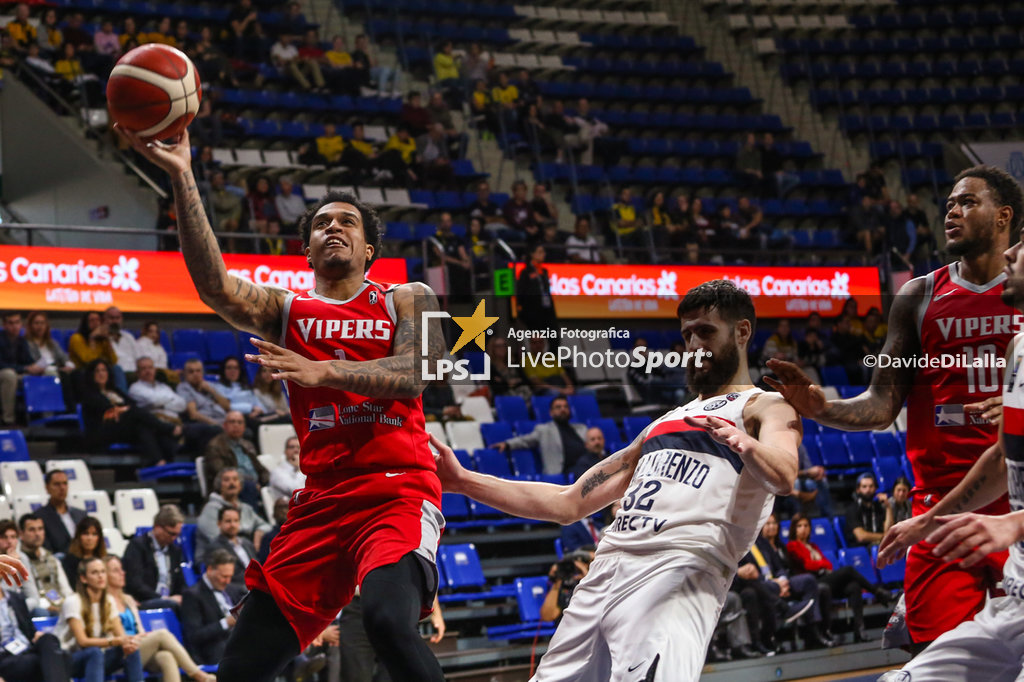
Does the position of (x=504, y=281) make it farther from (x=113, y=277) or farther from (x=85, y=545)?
(x=85, y=545)

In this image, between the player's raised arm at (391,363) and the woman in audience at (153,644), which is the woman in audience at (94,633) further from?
the player's raised arm at (391,363)

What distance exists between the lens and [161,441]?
10.9 meters

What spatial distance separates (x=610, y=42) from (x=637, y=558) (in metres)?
19.5

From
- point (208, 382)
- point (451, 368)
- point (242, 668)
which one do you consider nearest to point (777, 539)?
point (451, 368)

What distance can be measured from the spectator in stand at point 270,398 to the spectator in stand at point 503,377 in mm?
2622

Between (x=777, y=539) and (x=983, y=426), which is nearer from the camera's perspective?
(x=983, y=426)

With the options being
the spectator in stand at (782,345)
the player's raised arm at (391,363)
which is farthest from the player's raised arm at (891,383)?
the spectator in stand at (782,345)

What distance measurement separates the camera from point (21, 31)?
14734 millimetres

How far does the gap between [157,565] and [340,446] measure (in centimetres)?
537

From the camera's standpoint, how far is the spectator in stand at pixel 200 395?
1120cm

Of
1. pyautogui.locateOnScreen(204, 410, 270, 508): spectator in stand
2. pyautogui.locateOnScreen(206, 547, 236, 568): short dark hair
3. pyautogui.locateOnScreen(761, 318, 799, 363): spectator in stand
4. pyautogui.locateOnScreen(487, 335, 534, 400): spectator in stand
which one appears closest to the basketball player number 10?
pyautogui.locateOnScreen(206, 547, 236, 568): short dark hair

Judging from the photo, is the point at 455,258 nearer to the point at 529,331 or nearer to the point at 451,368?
the point at 529,331

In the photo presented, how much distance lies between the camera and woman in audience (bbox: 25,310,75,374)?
11.2 m

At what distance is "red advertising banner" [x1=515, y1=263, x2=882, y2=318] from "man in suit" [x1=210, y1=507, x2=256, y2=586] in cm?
560
